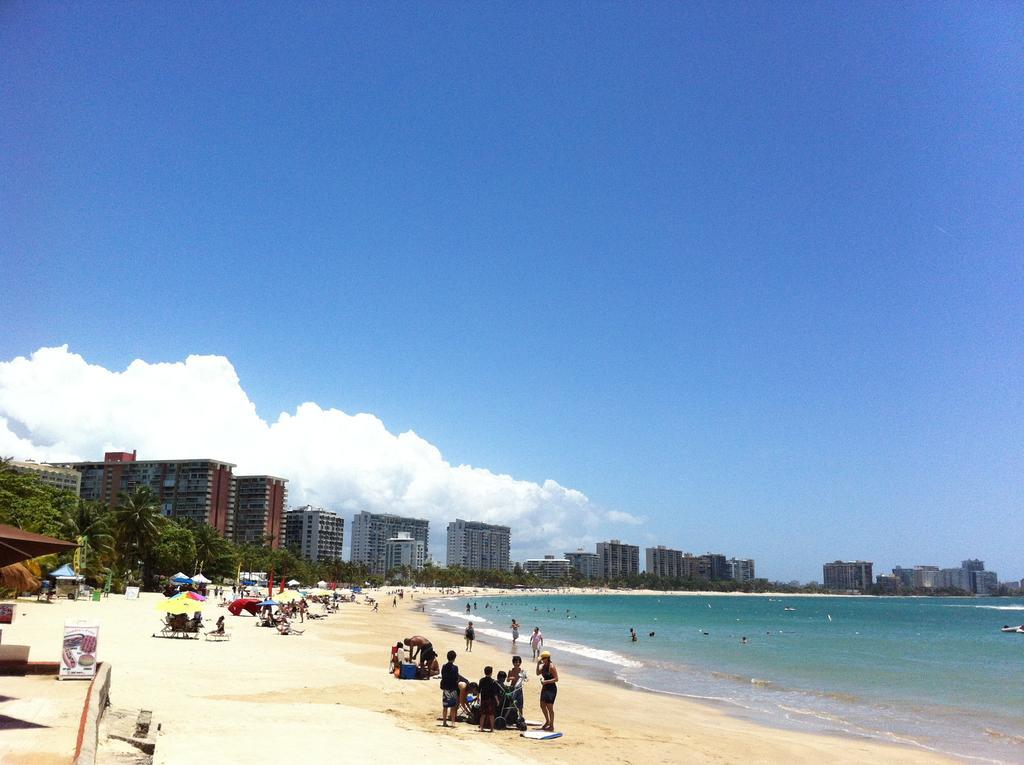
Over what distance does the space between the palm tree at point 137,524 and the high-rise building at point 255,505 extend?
119 meters

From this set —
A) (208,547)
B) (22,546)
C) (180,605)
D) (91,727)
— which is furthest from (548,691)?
(208,547)

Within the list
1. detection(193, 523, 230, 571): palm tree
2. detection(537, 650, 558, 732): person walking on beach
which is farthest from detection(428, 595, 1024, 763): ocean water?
detection(193, 523, 230, 571): palm tree

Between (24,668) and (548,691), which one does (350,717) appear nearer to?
(548,691)

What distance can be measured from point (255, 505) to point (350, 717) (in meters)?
180

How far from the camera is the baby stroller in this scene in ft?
50.9

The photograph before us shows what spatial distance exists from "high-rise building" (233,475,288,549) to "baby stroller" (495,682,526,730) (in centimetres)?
17830

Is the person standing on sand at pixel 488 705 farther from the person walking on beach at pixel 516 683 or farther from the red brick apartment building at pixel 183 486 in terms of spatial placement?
the red brick apartment building at pixel 183 486

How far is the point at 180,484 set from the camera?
16775 cm

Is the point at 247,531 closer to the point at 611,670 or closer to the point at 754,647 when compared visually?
the point at 754,647

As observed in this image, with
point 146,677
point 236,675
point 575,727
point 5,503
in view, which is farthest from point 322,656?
point 5,503

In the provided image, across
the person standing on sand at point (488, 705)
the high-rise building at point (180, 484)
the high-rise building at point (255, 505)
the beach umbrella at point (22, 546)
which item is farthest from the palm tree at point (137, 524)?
the high-rise building at point (255, 505)

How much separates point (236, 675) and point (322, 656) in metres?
8.13

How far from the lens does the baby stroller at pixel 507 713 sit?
15.5 meters

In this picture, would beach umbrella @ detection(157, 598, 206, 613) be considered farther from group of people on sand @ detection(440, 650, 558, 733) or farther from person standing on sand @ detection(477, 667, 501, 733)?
person standing on sand @ detection(477, 667, 501, 733)
